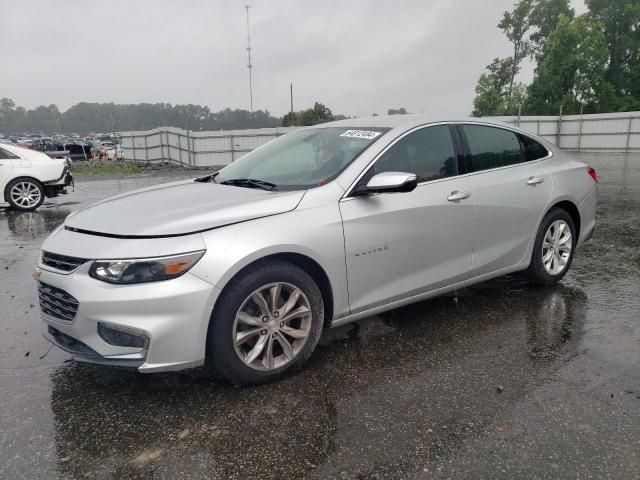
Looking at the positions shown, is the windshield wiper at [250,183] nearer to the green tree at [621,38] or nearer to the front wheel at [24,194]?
the front wheel at [24,194]

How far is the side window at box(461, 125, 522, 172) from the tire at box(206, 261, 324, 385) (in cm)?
188

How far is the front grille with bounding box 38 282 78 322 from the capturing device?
2.87 metres

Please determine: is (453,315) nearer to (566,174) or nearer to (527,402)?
(527,402)

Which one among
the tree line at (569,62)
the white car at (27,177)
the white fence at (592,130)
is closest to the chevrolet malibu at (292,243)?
the white car at (27,177)

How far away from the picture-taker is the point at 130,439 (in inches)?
103

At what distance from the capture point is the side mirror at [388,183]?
3.32 m

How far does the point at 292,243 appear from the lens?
10.1 feet

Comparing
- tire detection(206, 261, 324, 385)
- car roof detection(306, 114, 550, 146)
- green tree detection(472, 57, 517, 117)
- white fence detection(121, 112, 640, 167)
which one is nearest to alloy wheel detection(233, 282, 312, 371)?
tire detection(206, 261, 324, 385)

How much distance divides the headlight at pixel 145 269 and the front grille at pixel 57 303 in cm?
28

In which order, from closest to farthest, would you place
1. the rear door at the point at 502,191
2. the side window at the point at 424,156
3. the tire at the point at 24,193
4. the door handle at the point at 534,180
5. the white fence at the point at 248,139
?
1. the side window at the point at 424,156
2. the rear door at the point at 502,191
3. the door handle at the point at 534,180
4. the tire at the point at 24,193
5. the white fence at the point at 248,139

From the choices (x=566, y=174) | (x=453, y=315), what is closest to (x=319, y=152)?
(x=453, y=315)

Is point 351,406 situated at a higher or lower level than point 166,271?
lower

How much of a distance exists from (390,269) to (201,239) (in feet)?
4.46

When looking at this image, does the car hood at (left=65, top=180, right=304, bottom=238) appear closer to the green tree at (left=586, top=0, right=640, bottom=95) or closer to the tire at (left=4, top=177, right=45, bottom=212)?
the tire at (left=4, top=177, right=45, bottom=212)
